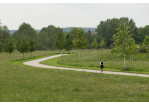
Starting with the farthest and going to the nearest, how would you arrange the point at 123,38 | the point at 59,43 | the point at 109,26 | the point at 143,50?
1. the point at 109,26
2. the point at 59,43
3. the point at 143,50
4. the point at 123,38

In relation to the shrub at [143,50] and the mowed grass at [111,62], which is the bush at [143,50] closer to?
the shrub at [143,50]

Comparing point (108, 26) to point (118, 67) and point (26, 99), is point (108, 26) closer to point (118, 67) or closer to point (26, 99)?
point (118, 67)

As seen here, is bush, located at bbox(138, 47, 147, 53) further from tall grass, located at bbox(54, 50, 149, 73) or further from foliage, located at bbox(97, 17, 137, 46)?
foliage, located at bbox(97, 17, 137, 46)

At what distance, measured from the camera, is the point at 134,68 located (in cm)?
2338

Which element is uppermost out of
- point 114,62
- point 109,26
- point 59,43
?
point 109,26

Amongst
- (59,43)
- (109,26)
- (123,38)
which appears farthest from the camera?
(109,26)

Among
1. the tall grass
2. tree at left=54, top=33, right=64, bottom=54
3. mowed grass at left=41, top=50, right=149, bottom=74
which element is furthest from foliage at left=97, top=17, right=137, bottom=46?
mowed grass at left=41, top=50, right=149, bottom=74

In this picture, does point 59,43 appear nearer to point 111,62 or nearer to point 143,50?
point 111,62

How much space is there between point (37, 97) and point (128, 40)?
59.4 feet

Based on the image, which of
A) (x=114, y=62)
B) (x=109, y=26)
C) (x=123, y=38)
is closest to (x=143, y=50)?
(x=114, y=62)

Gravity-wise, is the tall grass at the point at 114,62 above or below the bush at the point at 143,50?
below

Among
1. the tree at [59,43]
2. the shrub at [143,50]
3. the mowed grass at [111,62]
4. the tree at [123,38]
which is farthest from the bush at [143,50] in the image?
the tree at [59,43]

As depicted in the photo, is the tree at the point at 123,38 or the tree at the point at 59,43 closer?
the tree at the point at 123,38

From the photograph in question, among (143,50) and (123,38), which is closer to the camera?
(123,38)
